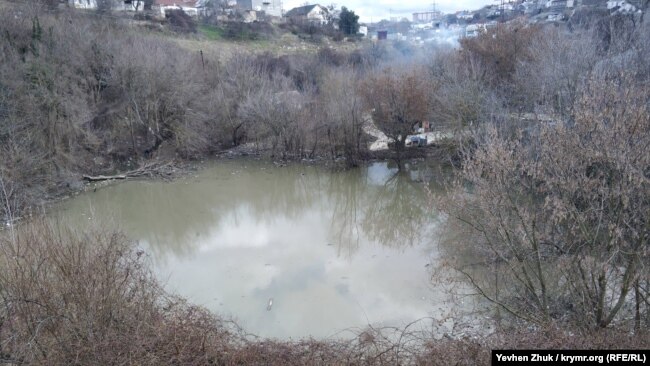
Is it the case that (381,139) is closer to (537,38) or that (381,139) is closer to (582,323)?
(537,38)

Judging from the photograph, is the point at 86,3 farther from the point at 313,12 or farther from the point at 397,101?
the point at 397,101

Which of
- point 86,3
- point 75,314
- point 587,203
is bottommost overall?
point 75,314

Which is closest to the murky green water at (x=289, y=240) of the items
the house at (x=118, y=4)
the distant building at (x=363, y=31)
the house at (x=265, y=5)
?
the house at (x=118, y=4)

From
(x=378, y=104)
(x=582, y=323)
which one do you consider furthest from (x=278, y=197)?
(x=582, y=323)

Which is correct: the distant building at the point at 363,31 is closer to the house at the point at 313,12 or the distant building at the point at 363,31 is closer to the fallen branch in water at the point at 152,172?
the house at the point at 313,12

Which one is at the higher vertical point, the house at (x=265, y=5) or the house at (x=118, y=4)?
the house at (x=265, y=5)

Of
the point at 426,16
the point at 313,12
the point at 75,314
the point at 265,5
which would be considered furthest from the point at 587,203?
the point at 426,16

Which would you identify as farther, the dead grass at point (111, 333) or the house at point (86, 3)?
the house at point (86, 3)

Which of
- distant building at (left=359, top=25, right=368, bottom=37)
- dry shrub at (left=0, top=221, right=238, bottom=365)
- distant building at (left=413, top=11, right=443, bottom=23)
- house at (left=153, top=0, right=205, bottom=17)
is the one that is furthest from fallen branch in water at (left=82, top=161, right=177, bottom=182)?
distant building at (left=413, top=11, right=443, bottom=23)
